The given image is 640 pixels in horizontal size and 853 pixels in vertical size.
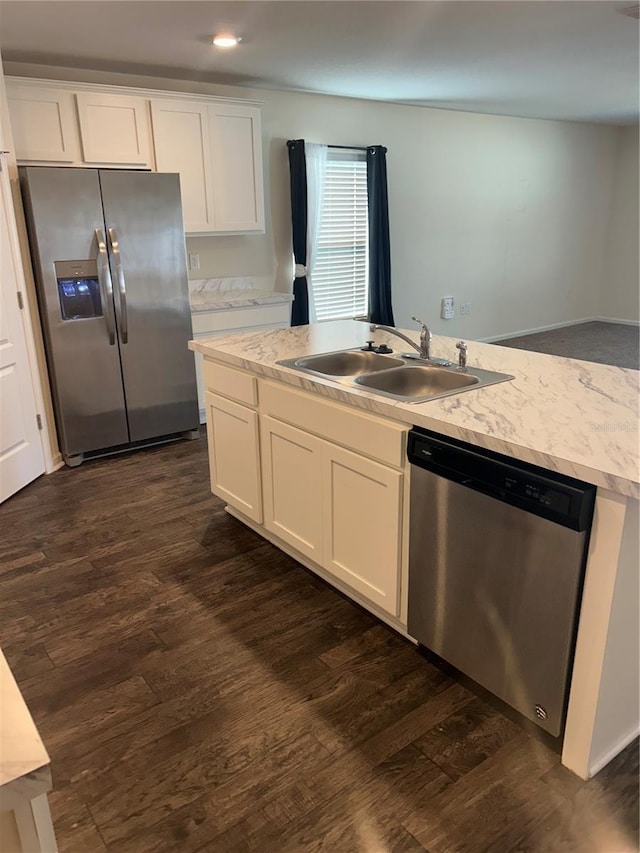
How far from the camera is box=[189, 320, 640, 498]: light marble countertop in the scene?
4.94ft

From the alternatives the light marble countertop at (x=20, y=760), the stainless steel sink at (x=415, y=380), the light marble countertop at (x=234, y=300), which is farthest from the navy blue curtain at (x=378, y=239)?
the light marble countertop at (x=20, y=760)

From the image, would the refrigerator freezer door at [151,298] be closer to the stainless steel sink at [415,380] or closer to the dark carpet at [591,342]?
the stainless steel sink at [415,380]

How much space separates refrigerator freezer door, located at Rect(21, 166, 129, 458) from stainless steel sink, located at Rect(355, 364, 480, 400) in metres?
2.15

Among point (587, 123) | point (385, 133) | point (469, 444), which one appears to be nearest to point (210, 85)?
point (385, 133)

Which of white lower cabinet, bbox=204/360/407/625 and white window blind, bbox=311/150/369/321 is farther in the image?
white window blind, bbox=311/150/369/321

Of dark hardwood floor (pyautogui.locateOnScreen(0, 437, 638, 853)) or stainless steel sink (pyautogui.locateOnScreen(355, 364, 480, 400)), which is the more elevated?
stainless steel sink (pyautogui.locateOnScreen(355, 364, 480, 400))

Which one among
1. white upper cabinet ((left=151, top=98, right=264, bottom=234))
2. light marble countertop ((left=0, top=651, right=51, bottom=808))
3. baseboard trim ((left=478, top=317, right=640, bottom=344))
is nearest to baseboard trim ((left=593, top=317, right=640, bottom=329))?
baseboard trim ((left=478, top=317, right=640, bottom=344))

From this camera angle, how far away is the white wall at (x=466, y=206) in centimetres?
511

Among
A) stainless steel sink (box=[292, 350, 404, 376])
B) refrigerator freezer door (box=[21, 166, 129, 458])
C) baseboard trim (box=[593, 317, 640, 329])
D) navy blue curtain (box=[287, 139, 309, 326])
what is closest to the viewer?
stainless steel sink (box=[292, 350, 404, 376])

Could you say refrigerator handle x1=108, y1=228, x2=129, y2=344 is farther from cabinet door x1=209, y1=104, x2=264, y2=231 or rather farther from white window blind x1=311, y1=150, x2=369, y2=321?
white window blind x1=311, y1=150, x2=369, y2=321

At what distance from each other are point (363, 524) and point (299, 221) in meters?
3.64

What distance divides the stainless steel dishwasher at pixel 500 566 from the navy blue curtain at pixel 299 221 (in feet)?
11.2

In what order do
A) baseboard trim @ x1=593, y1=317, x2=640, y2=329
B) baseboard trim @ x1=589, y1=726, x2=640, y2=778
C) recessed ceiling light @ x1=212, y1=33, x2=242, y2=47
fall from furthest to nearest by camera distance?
baseboard trim @ x1=593, y1=317, x2=640, y2=329, recessed ceiling light @ x1=212, y1=33, x2=242, y2=47, baseboard trim @ x1=589, y1=726, x2=640, y2=778

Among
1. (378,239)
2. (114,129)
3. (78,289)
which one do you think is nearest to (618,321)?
(378,239)
